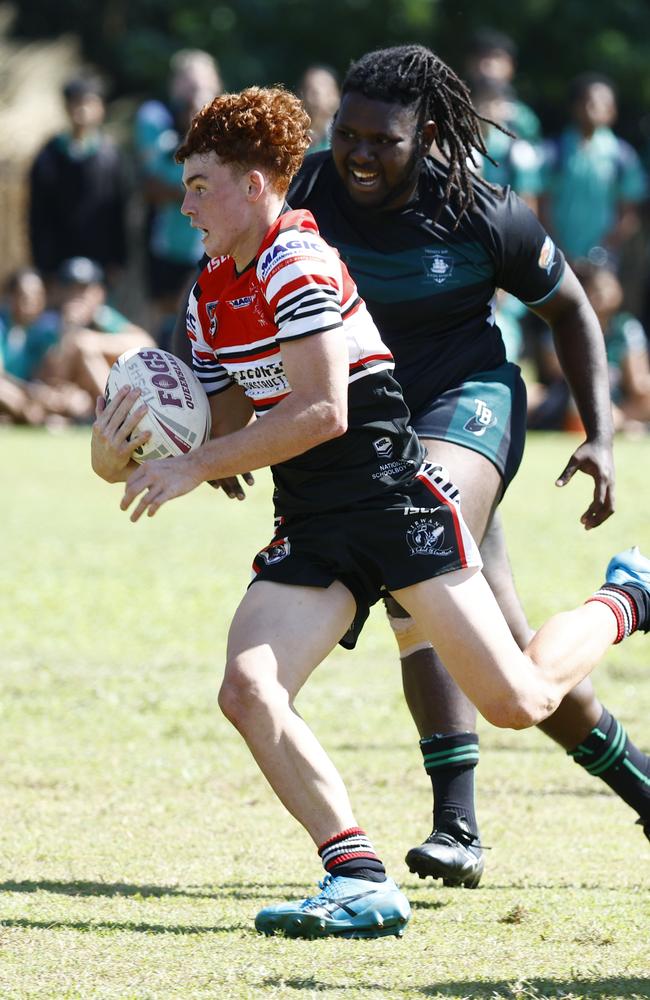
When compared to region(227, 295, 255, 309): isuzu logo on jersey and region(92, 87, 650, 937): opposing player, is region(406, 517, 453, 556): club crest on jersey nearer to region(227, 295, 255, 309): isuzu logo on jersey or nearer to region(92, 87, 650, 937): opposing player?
region(92, 87, 650, 937): opposing player

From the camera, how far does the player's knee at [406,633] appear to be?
4.91 m

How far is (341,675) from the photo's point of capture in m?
7.62

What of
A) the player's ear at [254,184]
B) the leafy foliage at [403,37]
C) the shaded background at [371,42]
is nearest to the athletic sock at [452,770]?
the player's ear at [254,184]

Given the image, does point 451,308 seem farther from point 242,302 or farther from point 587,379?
point 242,302

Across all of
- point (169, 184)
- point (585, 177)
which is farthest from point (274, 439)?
point (585, 177)

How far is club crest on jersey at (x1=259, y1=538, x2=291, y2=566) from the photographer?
171 inches

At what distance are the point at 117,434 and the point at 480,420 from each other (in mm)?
1100

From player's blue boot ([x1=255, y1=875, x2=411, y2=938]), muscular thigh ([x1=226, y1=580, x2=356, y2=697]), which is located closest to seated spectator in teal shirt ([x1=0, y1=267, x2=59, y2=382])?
muscular thigh ([x1=226, y1=580, x2=356, y2=697])

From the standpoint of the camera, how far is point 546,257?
5133 millimetres

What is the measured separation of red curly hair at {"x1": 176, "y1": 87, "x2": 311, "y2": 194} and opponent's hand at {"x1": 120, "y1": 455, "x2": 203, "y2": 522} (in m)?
0.75

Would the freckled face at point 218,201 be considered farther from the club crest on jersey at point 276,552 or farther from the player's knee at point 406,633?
the player's knee at point 406,633

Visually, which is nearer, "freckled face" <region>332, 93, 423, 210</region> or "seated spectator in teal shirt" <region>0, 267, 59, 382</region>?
"freckled face" <region>332, 93, 423, 210</region>

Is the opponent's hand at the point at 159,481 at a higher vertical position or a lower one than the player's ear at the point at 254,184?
lower

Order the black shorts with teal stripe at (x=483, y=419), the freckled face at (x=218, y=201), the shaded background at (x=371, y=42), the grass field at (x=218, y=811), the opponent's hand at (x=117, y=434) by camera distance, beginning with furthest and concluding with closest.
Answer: the shaded background at (x=371, y=42) → the black shorts with teal stripe at (x=483, y=419) → the opponent's hand at (x=117, y=434) → the freckled face at (x=218, y=201) → the grass field at (x=218, y=811)
